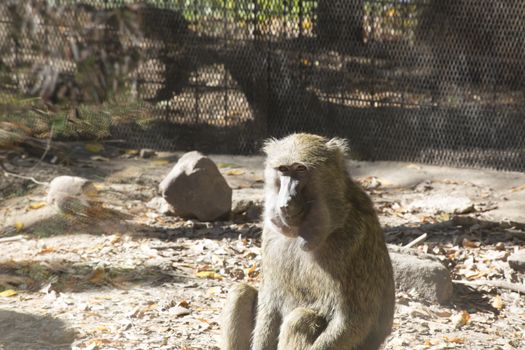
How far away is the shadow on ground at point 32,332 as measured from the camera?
210 inches

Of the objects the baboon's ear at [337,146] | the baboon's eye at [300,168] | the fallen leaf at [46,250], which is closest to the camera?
the baboon's eye at [300,168]

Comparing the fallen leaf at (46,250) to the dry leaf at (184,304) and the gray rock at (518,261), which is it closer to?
the dry leaf at (184,304)

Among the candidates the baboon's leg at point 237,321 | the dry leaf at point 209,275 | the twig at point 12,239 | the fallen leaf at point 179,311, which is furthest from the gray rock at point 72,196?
the baboon's leg at point 237,321

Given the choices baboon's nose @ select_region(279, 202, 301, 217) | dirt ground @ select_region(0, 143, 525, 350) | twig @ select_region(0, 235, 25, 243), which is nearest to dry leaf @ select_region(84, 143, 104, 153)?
dirt ground @ select_region(0, 143, 525, 350)

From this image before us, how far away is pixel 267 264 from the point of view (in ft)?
15.3

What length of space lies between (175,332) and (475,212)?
3.41m

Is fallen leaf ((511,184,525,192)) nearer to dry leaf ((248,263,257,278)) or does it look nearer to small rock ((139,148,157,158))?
dry leaf ((248,263,257,278))

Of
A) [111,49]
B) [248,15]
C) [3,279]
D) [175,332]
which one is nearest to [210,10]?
[248,15]

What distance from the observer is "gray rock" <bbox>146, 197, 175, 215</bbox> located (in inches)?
305

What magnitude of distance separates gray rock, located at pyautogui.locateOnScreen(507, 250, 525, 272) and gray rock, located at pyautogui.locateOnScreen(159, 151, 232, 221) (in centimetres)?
250

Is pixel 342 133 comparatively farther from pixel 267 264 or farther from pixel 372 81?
pixel 267 264

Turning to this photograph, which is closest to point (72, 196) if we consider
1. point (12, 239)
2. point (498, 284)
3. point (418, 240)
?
point (12, 239)

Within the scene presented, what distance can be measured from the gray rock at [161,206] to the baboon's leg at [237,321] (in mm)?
3055

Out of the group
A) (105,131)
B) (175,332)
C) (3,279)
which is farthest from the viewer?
(3,279)
